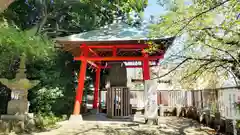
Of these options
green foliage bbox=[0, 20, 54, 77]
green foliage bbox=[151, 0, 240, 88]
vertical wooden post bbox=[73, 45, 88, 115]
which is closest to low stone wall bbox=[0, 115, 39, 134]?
vertical wooden post bbox=[73, 45, 88, 115]

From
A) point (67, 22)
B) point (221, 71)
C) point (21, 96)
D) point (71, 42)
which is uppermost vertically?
point (67, 22)

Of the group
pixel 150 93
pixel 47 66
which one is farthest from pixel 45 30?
pixel 150 93

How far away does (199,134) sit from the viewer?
6.16m

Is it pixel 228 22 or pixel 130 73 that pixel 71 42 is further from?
pixel 130 73

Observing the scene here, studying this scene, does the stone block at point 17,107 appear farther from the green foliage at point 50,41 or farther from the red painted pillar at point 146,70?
the red painted pillar at point 146,70

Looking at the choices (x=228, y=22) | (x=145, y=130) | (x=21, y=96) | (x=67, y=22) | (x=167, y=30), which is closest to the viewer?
(x=228, y=22)

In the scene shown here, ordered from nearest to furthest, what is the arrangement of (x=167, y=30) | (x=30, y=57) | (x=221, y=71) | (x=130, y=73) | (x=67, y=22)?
(x=167, y=30)
(x=221, y=71)
(x=30, y=57)
(x=67, y=22)
(x=130, y=73)

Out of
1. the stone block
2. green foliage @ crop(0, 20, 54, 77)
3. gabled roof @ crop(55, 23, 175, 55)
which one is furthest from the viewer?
gabled roof @ crop(55, 23, 175, 55)

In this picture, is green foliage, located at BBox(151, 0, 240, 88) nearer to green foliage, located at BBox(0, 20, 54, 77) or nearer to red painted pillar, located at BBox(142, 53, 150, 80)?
red painted pillar, located at BBox(142, 53, 150, 80)

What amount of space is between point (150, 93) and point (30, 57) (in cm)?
498

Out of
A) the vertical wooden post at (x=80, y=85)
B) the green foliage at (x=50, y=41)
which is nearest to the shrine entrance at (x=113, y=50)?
the vertical wooden post at (x=80, y=85)

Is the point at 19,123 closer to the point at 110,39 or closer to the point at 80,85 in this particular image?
the point at 80,85

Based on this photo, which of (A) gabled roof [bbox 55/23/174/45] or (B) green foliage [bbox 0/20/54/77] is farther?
(A) gabled roof [bbox 55/23/174/45]

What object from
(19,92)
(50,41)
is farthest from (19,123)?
(50,41)
